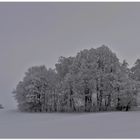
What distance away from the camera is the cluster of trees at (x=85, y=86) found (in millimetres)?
24891

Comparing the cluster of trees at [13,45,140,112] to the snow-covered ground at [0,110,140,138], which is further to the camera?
the cluster of trees at [13,45,140,112]

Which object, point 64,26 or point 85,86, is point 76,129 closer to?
point 85,86

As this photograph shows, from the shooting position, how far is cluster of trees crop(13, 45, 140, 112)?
2489 centimetres

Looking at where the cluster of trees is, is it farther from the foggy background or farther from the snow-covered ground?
the snow-covered ground

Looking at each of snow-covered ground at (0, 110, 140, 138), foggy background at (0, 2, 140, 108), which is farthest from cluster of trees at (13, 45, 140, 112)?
snow-covered ground at (0, 110, 140, 138)

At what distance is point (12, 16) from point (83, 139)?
19.1 m

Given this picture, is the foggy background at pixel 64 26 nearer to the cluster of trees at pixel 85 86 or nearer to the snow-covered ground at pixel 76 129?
the cluster of trees at pixel 85 86

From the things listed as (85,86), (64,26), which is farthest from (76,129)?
(64,26)

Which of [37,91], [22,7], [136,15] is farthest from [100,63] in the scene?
[22,7]

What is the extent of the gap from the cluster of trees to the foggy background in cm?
320

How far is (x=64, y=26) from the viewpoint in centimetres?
2780

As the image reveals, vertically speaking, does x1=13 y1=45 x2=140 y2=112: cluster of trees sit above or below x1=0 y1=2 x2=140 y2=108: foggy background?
below

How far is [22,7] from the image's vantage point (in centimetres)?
2009

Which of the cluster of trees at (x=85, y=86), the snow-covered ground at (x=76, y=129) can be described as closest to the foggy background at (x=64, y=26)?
the cluster of trees at (x=85, y=86)
